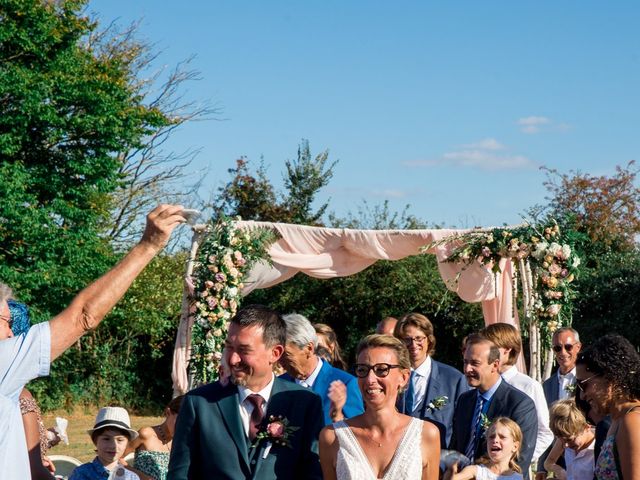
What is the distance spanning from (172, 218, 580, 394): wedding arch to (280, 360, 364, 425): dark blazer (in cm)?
611

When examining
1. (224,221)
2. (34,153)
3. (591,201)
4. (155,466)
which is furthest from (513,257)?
(591,201)

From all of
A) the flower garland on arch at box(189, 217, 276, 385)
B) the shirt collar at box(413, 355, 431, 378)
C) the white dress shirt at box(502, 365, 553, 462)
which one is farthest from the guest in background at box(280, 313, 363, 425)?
the flower garland on arch at box(189, 217, 276, 385)

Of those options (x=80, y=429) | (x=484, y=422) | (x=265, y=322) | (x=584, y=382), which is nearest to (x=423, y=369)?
(x=484, y=422)

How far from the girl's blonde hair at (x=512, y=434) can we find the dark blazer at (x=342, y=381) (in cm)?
92

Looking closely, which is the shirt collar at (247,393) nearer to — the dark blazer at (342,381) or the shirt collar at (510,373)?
the dark blazer at (342,381)

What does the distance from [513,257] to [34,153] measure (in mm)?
12149

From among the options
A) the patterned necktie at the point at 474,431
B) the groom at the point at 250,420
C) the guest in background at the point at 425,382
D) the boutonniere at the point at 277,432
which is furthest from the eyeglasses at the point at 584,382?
the guest in background at the point at 425,382

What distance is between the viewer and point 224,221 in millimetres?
12266

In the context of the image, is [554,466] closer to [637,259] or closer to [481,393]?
[481,393]

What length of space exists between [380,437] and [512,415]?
2082mm

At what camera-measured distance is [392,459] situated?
4.01 metres

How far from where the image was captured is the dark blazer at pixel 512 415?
19.4ft

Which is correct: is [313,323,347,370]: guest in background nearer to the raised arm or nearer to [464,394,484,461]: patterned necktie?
[464,394,484,461]: patterned necktie

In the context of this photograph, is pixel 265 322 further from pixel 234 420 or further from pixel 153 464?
pixel 153 464
